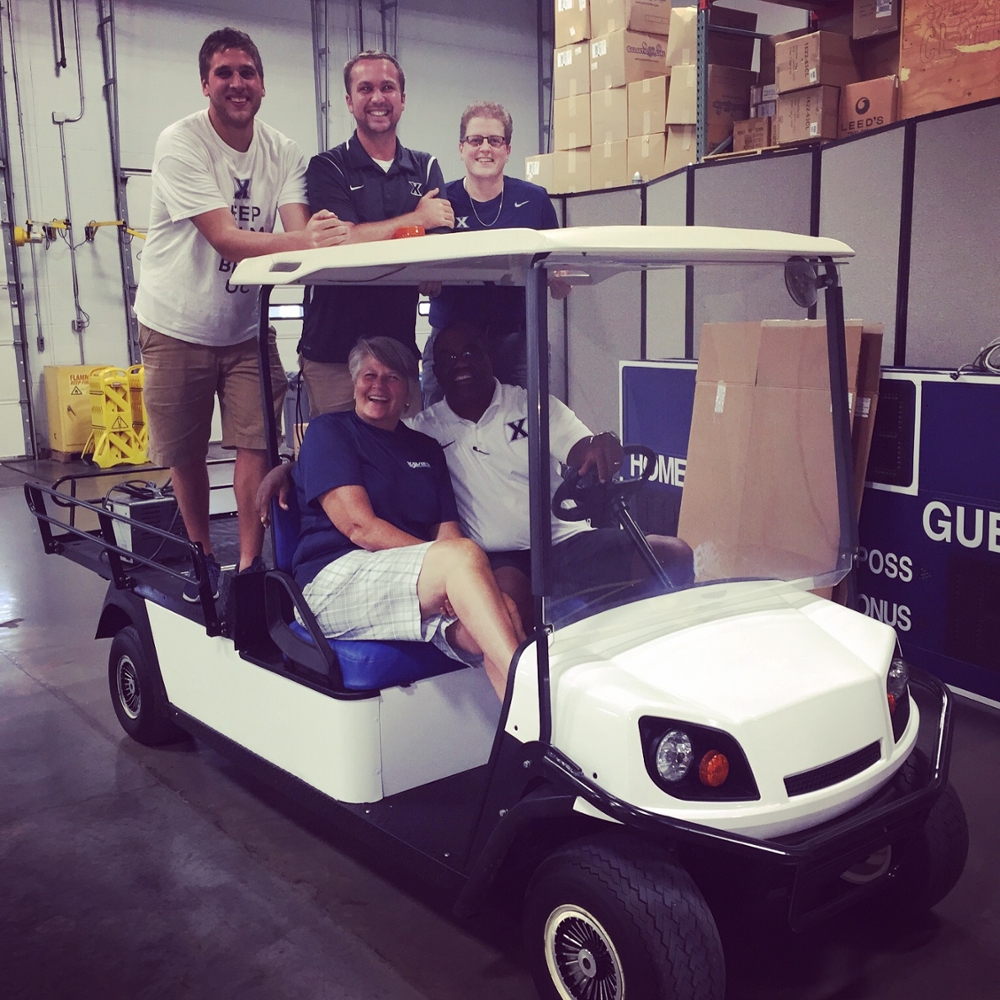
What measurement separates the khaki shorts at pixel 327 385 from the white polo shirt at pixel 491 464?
417 millimetres

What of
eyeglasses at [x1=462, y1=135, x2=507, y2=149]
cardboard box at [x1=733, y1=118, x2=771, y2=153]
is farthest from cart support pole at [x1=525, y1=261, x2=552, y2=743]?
cardboard box at [x1=733, y1=118, x2=771, y2=153]

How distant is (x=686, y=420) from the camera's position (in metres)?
2.41

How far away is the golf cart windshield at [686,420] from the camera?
204 centimetres

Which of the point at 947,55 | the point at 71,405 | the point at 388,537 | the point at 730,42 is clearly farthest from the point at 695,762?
the point at 71,405

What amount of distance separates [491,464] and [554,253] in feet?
2.84

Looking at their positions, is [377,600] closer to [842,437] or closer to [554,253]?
[554,253]

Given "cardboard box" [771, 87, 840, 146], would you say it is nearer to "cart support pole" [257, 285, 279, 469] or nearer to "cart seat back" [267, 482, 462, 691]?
"cart support pole" [257, 285, 279, 469]

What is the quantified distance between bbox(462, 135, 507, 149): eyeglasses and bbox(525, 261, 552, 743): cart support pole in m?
1.86

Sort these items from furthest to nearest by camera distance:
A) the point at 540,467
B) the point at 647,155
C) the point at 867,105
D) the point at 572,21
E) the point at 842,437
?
the point at 572,21, the point at 647,155, the point at 867,105, the point at 842,437, the point at 540,467

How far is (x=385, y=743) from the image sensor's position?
7.95 feet

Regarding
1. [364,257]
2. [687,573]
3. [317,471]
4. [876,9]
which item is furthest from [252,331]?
[876,9]

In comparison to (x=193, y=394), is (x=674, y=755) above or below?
below

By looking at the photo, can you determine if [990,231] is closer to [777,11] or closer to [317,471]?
[317,471]

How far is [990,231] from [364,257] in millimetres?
2810
